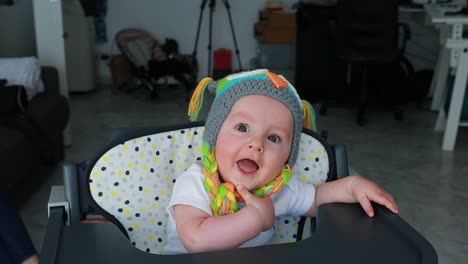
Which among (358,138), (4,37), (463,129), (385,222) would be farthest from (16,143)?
(463,129)

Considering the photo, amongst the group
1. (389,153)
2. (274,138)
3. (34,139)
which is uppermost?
(274,138)

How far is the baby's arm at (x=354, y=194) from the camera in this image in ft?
3.76

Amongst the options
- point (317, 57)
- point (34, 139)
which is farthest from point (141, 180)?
point (317, 57)

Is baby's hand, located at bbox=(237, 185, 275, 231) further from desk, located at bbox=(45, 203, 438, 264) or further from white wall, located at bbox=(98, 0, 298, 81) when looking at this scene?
white wall, located at bbox=(98, 0, 298, 81)

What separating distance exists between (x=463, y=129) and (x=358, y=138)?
87 cm

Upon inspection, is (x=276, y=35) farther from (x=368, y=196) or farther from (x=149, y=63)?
(x=368, y=196)

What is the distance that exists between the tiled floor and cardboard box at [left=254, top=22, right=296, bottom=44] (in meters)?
0.97

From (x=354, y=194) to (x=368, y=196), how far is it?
3 cm

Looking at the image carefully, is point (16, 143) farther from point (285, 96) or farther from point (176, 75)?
point (176, 75)

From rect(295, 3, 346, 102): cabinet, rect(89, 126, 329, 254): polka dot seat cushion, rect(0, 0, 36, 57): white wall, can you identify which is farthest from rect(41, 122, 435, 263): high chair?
rect(295, 3, 346, 102): cabinet

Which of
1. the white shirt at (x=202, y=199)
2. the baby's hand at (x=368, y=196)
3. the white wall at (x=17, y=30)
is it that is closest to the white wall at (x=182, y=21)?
the white wall at (x=17, y=30)

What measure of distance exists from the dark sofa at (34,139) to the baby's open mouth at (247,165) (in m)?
1.46

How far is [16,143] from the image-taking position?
8.35 ft

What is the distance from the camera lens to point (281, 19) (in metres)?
5.27
